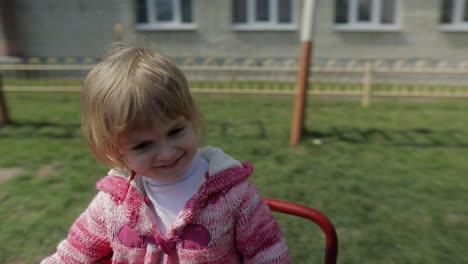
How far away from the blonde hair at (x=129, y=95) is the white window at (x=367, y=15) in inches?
419

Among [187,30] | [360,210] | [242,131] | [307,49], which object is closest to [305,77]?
[307,49]

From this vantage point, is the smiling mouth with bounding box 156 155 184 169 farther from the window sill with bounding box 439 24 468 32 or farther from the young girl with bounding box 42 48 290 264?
the window sill with bounding box 439 24 468 32

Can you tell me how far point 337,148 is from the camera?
17.0ft

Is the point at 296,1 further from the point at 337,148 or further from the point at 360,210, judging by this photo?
the point at 360,210

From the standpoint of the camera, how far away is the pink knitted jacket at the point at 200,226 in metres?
1.35

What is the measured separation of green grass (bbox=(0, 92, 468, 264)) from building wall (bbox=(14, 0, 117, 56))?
470 cm

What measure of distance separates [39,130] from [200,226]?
17.6 ft

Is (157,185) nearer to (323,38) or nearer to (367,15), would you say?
(323,38)

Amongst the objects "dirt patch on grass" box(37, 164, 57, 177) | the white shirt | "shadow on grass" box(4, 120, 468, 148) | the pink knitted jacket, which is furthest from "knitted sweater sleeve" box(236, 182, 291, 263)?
"shadow on grass" box(4, 120, 468, 148)

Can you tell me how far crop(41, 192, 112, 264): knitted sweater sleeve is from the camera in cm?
147

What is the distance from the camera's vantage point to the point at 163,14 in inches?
469

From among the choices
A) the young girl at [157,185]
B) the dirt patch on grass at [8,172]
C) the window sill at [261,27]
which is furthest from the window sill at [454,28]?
the young girl at [157,185]

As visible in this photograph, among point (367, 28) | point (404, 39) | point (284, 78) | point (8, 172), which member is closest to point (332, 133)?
point (8, 172)

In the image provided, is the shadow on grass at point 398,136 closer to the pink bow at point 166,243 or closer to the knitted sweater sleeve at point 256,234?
the knitted sweater sleeve at point 256,234
